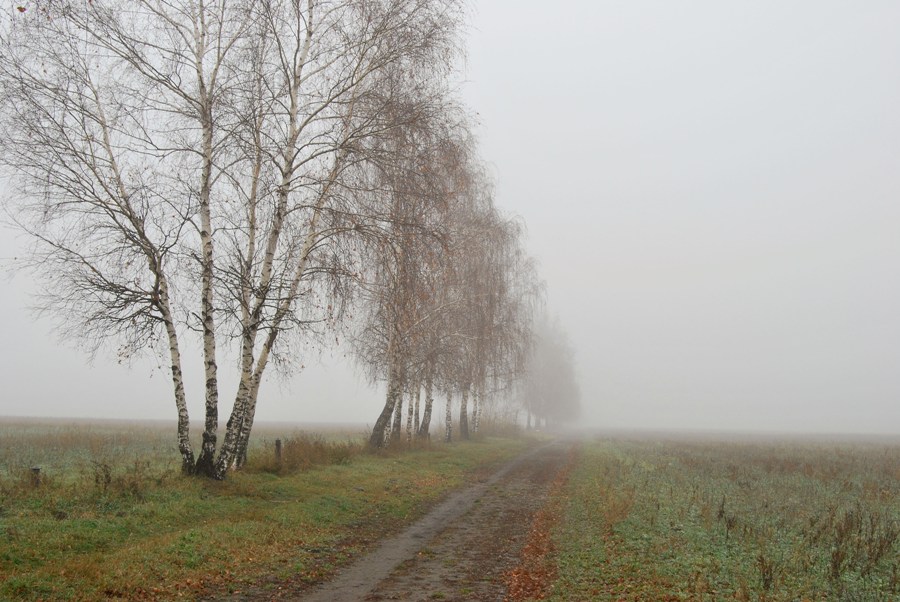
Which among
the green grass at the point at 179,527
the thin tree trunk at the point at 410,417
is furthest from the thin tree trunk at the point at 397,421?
the green grass at the point at 179,527

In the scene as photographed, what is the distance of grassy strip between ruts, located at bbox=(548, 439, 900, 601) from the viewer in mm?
8750

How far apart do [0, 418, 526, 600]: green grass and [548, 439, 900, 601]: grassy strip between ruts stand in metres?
4.59

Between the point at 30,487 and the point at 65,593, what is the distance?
620 cm

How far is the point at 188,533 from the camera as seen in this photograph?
1043 cm

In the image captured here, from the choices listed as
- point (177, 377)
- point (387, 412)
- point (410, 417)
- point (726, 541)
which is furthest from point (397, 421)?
point (726, 541)

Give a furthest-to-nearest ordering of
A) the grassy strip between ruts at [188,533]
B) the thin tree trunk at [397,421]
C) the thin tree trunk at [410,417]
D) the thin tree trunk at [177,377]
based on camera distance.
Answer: the thin tree trunk at [410,417] < the thin tree trunk at [397,421] < the thin tree trunk at [177,377] < the grassy strip between ruts at [188,533]

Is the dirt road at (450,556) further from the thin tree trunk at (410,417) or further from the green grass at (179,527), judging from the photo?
the thin tree trunk at (410,417)

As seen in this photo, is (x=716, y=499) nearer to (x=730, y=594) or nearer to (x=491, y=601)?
(x=730, y=594)

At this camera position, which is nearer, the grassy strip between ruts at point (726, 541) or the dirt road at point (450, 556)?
the dirt road at point (450, 556)

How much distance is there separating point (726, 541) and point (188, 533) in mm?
10348

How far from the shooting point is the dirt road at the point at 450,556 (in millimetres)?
8555

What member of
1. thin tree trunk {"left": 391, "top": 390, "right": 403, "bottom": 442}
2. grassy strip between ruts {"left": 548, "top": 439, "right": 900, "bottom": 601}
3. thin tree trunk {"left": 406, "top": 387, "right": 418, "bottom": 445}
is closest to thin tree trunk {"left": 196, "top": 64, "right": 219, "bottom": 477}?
grassy strip between ruts {"left": 548, "top": 439, "right": 900, "bottom": 601}

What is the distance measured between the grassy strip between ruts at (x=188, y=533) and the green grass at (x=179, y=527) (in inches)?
0.8

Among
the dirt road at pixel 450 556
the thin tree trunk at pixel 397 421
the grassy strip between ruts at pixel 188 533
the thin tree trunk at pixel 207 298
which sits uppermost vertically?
the thin tree trunk at pixel 207 298
